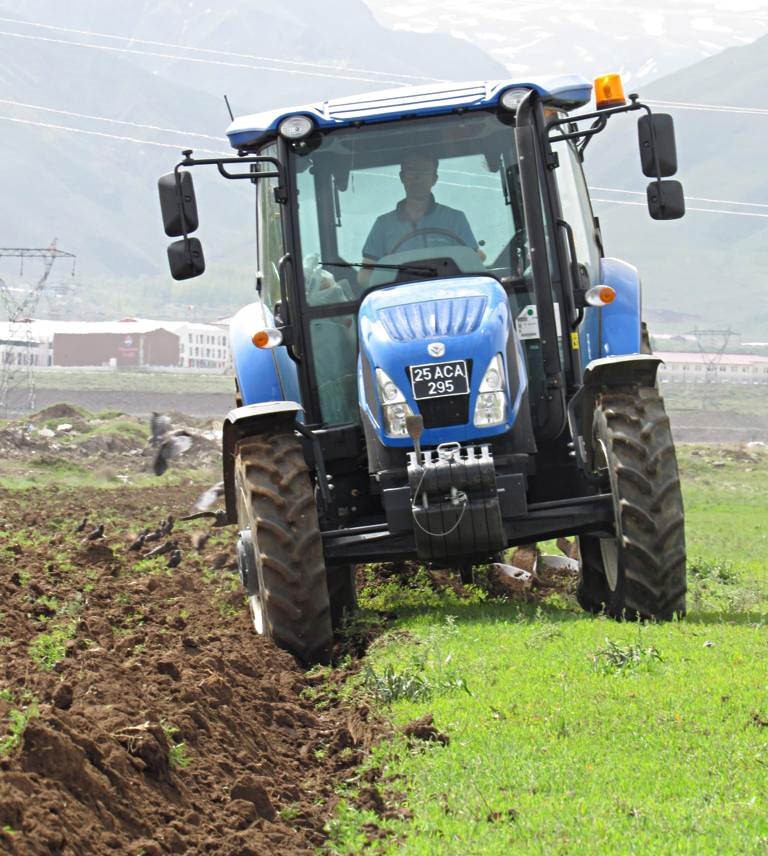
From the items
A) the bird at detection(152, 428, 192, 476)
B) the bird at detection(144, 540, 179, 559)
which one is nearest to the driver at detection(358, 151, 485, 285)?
the bird at detection(144, 540, 179, 559)

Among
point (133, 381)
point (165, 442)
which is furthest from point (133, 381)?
point (165, 442)

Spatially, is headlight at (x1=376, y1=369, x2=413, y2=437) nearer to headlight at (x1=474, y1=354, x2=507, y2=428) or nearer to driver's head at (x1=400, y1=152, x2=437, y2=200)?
headlight at (x1=474, y1=354, x2=507, y2=428)

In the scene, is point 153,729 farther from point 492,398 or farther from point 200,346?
point 200,346

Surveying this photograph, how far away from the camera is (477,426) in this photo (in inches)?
368

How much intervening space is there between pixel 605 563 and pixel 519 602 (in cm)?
81

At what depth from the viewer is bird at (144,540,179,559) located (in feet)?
48.0

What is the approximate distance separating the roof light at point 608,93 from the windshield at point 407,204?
75 centimetres

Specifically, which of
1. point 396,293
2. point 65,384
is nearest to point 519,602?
point 396,293

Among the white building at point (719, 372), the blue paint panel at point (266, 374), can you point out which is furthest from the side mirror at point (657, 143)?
the white building at point (719, 372)

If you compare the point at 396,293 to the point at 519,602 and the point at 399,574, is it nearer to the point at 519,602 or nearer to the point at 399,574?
the point at 519,602

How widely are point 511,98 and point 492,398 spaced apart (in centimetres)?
223

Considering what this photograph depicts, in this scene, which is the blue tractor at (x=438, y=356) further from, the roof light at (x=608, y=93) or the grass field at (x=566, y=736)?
the grass field at (x=566, y=736)

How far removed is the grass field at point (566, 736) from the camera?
17.3 feet

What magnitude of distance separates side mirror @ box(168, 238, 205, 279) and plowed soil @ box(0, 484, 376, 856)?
232 centimetres
